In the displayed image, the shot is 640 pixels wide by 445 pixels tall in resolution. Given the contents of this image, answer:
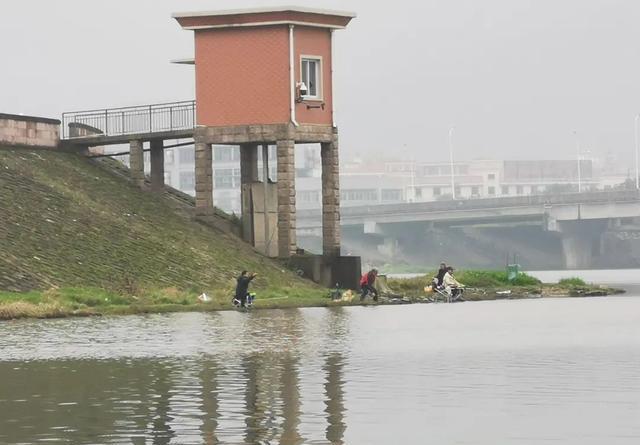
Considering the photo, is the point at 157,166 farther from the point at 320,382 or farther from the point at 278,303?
the point at 320,382

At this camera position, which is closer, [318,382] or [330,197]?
[318,382]

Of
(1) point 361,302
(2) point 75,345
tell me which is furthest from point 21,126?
(2) point 75,345

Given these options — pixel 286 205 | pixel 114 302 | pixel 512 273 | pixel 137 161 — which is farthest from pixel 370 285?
pixel 137 161

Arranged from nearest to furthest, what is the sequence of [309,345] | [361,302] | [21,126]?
[309,345]
[361,302]
[21,126]

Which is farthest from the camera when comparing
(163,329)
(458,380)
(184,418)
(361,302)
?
(361,302)

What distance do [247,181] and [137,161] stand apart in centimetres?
561

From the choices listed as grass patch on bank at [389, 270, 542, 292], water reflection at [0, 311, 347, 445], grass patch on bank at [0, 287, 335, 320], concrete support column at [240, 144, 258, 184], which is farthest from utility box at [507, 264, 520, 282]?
water reflection at [0, 311, 347, 445]

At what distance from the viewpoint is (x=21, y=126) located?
78.2m

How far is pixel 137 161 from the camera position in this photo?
79.8 metres

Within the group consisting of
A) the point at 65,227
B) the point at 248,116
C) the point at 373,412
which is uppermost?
the point at 248,116

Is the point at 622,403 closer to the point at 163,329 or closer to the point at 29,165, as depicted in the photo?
the point at 163,329

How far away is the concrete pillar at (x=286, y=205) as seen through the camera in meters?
73.8

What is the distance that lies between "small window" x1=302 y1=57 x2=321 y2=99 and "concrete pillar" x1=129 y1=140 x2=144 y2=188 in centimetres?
934

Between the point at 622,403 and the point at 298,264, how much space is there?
1953 inches
